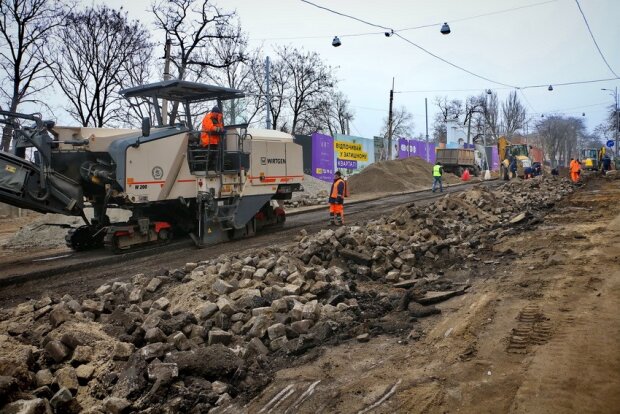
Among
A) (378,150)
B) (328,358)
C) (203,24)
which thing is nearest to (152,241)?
(328,358)

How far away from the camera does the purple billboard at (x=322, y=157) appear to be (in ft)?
94.6

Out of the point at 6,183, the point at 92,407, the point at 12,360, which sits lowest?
the point at 92,407

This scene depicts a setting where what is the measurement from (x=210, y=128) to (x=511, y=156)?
27699mm

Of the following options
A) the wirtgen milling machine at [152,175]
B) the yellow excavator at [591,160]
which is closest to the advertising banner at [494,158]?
the yellow excavator at [591,160]

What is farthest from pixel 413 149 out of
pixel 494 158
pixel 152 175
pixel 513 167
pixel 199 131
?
pixel 152 175

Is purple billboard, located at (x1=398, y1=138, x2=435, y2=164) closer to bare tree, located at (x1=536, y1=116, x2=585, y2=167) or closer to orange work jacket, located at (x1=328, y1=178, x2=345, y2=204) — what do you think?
orange work jacket, located at (x1=328, y1=178, x2=345, y2=204)

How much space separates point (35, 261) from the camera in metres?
10.4

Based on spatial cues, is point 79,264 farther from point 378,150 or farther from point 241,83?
point 378,150

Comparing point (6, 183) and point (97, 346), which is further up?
point (6, 183)

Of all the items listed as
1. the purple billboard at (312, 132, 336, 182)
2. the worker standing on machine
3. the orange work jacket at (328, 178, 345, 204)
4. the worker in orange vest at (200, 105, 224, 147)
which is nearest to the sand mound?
the purple billboard at (312, 132, 336, 182)

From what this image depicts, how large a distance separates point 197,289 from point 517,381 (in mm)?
4213

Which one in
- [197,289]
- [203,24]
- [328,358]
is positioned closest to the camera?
[328,358]

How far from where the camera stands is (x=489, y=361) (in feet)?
14.4

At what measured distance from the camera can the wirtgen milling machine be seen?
992cm
